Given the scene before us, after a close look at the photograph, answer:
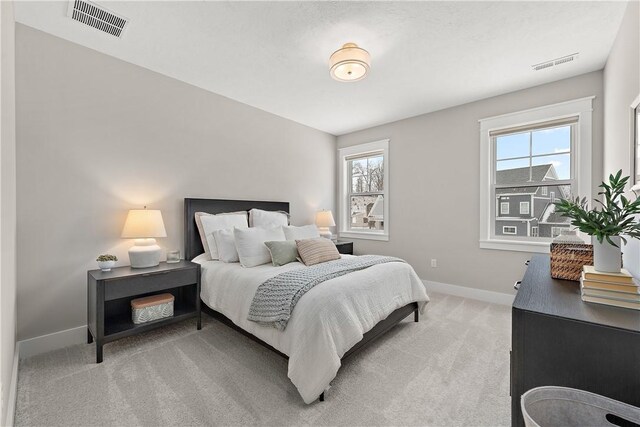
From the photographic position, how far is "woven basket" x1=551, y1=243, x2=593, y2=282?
151 cm

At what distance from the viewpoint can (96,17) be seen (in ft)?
7.13

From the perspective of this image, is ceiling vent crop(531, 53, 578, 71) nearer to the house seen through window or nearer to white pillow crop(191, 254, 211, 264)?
the house seen through window

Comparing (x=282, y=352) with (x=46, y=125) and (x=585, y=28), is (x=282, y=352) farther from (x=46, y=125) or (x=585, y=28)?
(x=585, y=28)

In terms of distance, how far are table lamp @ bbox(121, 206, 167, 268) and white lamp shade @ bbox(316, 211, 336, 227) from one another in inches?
96.0

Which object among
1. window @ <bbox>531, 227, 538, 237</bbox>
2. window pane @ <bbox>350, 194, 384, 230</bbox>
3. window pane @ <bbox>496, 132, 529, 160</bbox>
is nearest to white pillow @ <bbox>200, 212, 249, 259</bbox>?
window pane @ <bbox>350, 194, 384, 230</bbox>

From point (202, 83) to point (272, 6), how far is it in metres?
1.55

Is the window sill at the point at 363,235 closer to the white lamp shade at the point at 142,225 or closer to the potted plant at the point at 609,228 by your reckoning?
the white lamp shade at the point at 142,225

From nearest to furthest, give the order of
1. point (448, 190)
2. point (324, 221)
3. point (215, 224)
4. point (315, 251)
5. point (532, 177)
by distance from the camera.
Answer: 1. point (315, 251)
2. point (215, 224)
3. point (532, 177)
4. point (448, 190)
5. point (324, 221)

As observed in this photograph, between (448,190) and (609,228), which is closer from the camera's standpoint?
(609,228)

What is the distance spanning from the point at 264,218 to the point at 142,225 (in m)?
1.45

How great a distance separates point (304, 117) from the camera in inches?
169

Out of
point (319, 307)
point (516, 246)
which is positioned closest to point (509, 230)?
point (516, 246)

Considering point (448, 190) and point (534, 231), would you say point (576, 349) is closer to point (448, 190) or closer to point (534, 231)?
point (534, 231)

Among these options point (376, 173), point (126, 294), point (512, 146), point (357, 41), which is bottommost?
point (126, 294)
